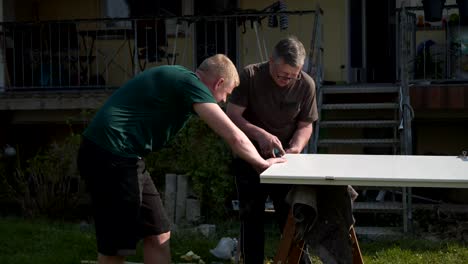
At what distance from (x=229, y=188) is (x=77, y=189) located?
6.70ft

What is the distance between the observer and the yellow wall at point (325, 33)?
11.7 m

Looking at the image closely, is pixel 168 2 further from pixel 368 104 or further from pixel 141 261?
pixel 141 261

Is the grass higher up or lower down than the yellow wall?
lower down

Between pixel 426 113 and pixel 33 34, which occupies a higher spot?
pixel 33 34

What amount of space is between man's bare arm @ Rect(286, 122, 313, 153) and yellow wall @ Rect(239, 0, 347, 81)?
6410 millimetres

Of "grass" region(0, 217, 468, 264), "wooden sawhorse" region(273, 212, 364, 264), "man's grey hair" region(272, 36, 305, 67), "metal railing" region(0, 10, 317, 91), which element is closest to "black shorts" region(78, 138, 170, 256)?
"wooden sawhorse" region(273, 212, 364, 264)

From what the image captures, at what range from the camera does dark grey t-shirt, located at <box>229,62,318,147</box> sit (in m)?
5.20

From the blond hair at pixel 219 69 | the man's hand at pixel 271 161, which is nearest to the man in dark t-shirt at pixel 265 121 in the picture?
the man's hand at pixel 271 161

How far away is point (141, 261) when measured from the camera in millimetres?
6141

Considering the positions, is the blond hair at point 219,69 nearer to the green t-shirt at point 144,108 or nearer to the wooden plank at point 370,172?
the green t-shirt at point 144,108

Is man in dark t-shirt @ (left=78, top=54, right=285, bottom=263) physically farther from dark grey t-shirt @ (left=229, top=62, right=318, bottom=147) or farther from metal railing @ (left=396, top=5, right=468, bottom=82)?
metal railing @ (left=396, top=5, right=468, bottom=82)

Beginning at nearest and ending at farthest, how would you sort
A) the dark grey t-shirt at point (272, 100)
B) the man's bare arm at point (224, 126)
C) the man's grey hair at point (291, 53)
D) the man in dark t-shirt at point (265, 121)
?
the man's bare arm at point (224, 126) < the man's grey hair at point (291, 53) < the man in dark t-shirt at point (265, 121) < the dark grey t-shirt at point (272, 100)

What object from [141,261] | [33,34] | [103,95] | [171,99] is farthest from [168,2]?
[171,99]

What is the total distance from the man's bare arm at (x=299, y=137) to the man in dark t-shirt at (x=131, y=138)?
102 cm
